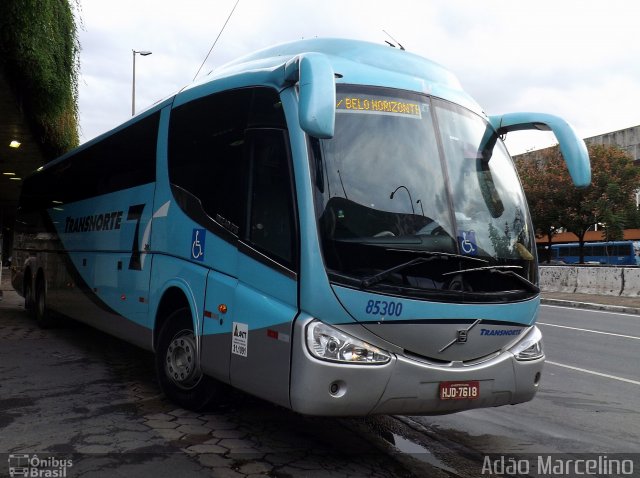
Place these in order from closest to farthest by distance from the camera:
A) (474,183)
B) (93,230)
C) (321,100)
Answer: (321,100)
(474,183)
(93,230)

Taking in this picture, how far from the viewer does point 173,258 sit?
584 cm

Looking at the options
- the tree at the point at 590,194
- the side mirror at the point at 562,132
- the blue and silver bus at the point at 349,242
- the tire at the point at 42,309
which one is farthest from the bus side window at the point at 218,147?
the tree at the point at 590,194

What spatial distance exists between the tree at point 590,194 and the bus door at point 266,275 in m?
31.6

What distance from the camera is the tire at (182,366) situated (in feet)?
17.9

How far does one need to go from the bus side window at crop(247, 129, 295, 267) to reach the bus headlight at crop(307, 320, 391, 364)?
0.55 m

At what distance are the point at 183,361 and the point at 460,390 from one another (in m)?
2.63

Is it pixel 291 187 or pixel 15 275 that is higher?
pixel 291 187

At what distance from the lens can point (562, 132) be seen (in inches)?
199

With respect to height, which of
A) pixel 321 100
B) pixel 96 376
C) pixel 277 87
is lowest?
pixel 96 376

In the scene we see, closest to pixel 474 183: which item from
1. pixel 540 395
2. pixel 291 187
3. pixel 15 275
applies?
pixel 291 187

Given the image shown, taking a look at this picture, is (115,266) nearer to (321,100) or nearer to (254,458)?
(254,458)

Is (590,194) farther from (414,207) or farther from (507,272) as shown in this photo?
(414,207)

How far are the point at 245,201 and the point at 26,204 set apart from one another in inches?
395

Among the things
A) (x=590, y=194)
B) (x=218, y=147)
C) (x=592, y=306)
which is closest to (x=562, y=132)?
(x=218, y=147)
